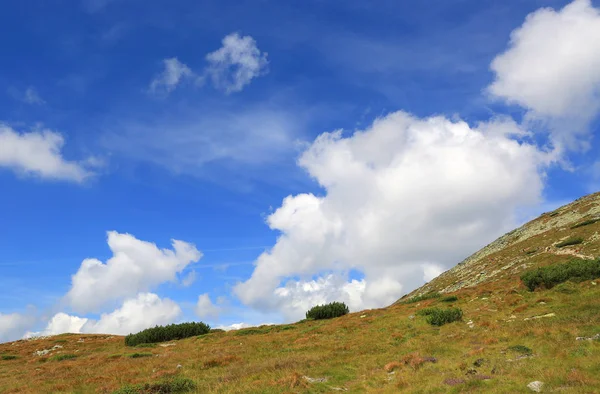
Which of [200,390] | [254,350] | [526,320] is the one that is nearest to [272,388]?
[200,390]

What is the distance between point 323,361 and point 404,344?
5298mm

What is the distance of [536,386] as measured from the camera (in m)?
11.4

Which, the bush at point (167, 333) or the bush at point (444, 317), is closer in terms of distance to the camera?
the bush at point (444, 317)

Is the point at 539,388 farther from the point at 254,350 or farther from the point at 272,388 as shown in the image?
the point at 254,350

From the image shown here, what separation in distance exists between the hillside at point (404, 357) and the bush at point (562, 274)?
3.20 ft

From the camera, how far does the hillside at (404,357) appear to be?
13.3 meters

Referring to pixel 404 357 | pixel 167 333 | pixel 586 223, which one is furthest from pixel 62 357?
pixel 586 223

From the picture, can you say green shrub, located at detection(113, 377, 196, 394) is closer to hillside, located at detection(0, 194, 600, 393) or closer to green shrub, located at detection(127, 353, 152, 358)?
hillside, located at detection(0, 194, 600, 393)

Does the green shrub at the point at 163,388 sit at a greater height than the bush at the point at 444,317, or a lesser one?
lesser

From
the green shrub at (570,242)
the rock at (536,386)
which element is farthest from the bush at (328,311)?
the rock at (536,386)

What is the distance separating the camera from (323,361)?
19.8 meters

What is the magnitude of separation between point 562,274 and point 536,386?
825 inches

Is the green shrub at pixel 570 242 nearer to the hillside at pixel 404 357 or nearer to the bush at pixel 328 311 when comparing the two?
the hillside at pixel 404 357

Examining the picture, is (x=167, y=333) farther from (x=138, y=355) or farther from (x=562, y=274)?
(x=562, y=274)
